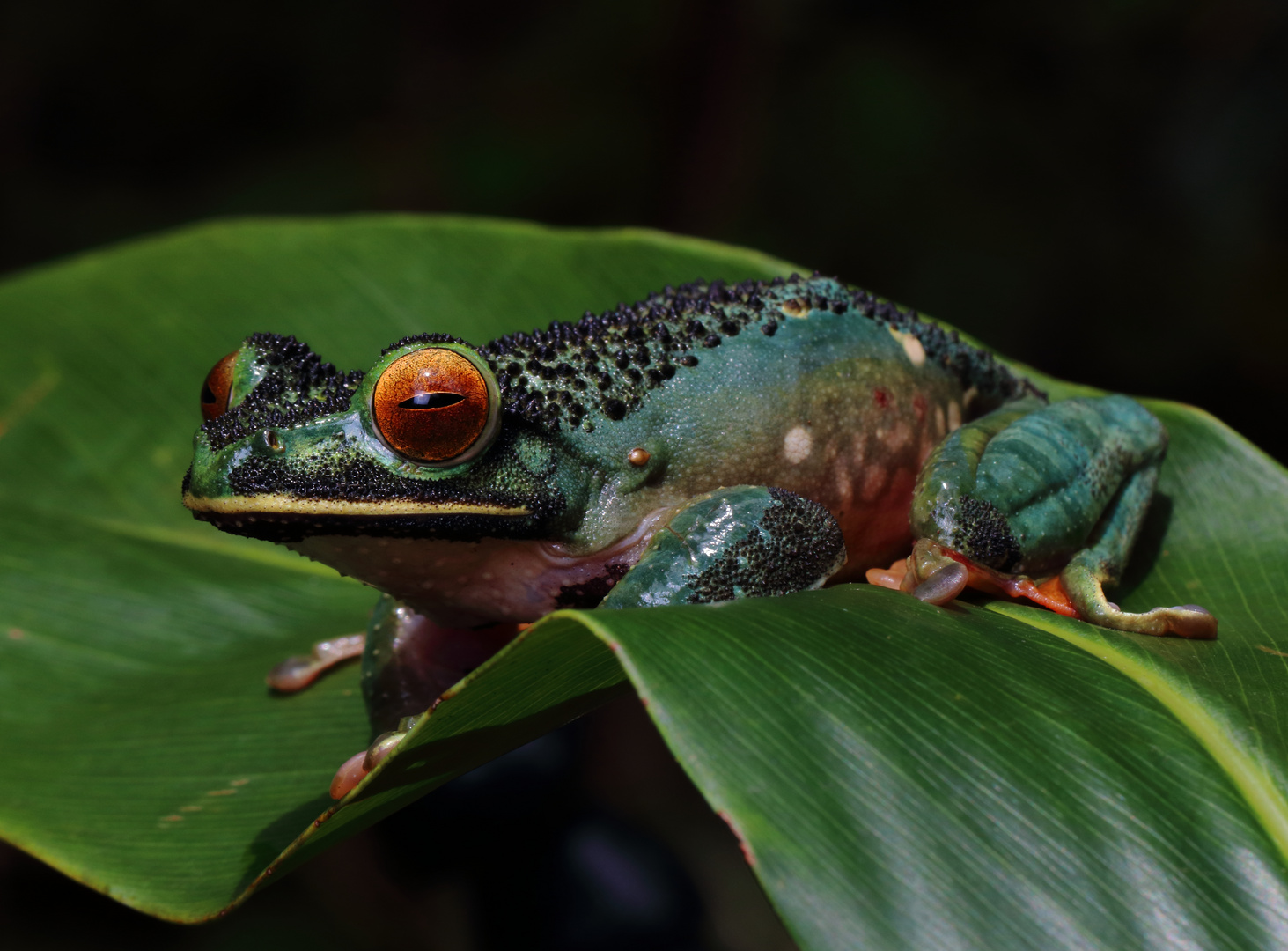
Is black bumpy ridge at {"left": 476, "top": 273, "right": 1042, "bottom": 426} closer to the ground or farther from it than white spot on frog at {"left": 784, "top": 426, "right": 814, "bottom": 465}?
farther from it

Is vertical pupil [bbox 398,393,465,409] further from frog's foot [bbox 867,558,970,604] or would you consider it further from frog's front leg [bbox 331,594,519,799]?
frog's foot [bbox 867,558,970,604]

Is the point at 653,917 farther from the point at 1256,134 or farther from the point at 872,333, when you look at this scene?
the point at 1256,134

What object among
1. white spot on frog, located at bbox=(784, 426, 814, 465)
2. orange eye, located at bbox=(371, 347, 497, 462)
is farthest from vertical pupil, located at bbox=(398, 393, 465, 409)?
white spot on frog, located at bbox=(784, 426, 814, 465)

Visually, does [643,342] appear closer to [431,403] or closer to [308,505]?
[431,403]

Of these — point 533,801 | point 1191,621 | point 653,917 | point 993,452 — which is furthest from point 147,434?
point 1191,621

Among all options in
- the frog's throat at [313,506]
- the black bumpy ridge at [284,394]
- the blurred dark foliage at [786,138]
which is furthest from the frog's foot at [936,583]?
the blurred dark foliage at [786,138]

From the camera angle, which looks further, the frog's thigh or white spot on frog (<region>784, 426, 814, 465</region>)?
white spot on frog (<region>784, 426, 814, 465</region>)
